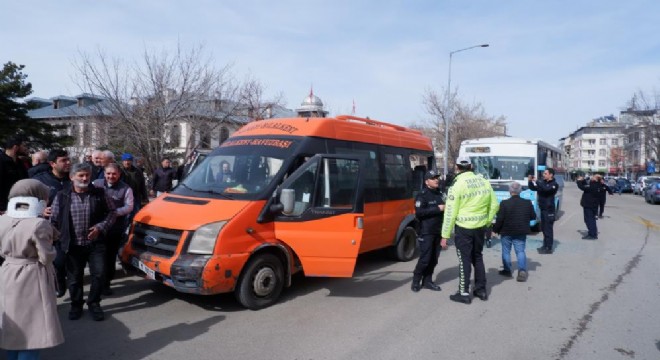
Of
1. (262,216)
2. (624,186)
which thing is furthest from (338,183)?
(624,186)

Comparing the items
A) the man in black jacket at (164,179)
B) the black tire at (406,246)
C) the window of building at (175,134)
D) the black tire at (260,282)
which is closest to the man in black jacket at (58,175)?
the black tire at (260,282)

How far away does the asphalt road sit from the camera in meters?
4.43

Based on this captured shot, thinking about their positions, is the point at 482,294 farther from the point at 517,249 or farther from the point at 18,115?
the point at 18,115

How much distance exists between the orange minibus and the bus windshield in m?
8.56

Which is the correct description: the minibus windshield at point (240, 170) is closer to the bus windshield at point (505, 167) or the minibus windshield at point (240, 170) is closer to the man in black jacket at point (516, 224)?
the man in black jacket at point (516, 224)

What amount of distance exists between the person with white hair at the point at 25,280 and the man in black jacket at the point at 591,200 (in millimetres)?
11563

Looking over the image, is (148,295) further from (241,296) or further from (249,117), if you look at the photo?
(249,117)

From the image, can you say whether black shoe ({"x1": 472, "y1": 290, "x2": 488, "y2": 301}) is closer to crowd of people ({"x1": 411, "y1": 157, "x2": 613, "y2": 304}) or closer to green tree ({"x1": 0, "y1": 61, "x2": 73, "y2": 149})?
crowd of people ({"x1": 411, "y1": 157, "x2": 613, "y2": 304})

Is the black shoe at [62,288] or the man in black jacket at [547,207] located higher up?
the man in black jacket at [547,207]

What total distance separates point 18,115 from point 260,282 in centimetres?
2559

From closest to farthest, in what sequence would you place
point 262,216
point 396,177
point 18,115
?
point 262,216
point 396,177
point 18,115

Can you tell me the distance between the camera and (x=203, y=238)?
5.20 meters

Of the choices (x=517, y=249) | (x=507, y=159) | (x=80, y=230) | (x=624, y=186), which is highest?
(x=507, y=159)

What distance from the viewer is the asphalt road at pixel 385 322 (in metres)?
4.43
